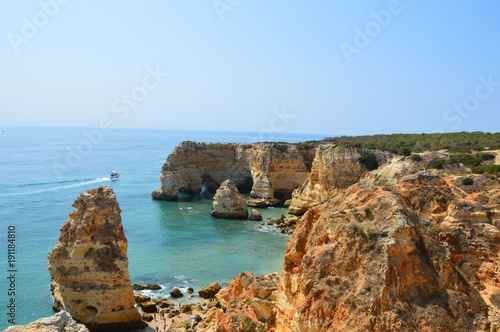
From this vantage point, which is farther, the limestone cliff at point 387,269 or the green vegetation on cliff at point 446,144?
the green vegetation on cliff at point 446,144

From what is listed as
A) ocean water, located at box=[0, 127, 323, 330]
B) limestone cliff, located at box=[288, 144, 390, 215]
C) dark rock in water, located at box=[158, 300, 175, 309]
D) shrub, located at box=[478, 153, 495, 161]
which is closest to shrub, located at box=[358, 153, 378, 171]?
limestone cliff, located at box=[288, 144, 390, 215]

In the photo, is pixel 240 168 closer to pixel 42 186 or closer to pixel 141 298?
pixel 42 186

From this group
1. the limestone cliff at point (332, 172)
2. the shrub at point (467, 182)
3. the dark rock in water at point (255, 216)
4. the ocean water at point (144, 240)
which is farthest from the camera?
the dark rock in water at point (255, 216)

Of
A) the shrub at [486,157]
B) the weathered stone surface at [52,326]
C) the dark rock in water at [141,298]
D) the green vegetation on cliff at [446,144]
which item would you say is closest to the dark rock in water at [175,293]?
the dark rock in water at [141,298]

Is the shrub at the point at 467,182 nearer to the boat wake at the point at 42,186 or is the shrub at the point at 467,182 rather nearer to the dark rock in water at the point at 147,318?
the dark rock in water at the point at 147,318

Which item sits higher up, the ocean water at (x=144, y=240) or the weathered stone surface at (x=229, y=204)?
the weathered stone surface at (x=229, y=204)

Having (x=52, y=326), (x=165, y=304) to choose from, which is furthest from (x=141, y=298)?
(x=52, y=326)
